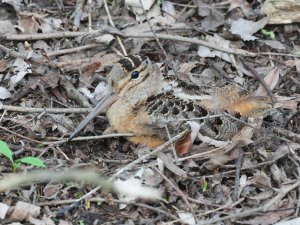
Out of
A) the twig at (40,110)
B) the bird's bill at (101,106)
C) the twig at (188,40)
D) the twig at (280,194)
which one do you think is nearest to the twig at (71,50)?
the twig at (188,40)

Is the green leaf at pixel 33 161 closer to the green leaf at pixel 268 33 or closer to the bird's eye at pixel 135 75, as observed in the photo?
the bird's eye at pixel 135 75

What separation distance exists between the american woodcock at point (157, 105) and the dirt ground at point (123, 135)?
0.13 meters

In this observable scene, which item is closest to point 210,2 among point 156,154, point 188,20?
point 188,20

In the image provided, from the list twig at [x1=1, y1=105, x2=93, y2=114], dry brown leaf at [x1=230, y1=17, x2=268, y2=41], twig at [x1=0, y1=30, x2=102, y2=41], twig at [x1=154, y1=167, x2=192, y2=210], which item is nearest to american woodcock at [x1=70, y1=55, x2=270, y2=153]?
twig at [x1=1, y1=105, x2=93, y2=114]

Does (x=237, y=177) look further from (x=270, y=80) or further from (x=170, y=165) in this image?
(x=270, y=80)

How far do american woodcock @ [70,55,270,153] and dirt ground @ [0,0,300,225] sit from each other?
13cm

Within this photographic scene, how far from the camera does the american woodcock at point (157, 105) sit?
18.0ft

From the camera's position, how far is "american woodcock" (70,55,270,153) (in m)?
5.48

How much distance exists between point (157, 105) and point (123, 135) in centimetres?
39

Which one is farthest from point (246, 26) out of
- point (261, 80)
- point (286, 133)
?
point (286, 133)

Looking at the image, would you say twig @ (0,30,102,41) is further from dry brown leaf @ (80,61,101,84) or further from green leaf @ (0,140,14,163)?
green leaf @ (0,140,14,163)

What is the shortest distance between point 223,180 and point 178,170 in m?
0.41

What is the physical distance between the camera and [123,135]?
18.4 feet

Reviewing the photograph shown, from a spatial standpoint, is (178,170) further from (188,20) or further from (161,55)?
(188,20)
